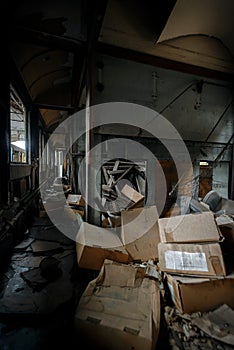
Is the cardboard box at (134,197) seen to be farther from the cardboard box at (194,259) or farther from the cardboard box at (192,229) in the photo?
the cardboard box at (194,259)

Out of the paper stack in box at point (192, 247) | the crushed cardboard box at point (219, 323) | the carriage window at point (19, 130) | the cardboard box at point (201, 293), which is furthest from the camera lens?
the carriage window at point (19, 130)

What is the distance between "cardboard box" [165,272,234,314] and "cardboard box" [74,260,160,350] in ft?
0.69

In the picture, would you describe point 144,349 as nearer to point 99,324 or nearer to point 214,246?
point 99,324

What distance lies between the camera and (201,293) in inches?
59.4

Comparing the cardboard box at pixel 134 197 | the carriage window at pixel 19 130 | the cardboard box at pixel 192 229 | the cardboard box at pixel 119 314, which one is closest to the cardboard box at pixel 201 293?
the cardboard box at pixel 119 314

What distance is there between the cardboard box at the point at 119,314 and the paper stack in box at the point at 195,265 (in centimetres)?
23

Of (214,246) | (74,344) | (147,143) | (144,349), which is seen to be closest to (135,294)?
(144,349)

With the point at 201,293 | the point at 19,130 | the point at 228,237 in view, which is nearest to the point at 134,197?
the point at 228,237

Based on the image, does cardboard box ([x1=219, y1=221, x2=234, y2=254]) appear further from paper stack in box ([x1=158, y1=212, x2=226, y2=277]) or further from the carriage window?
the carriage window

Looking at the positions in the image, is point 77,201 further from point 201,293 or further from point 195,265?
point 201,293

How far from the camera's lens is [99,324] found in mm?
1149

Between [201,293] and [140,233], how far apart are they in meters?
0.91

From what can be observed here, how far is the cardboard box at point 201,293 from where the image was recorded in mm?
1489

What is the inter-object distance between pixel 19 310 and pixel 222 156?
163 inches
